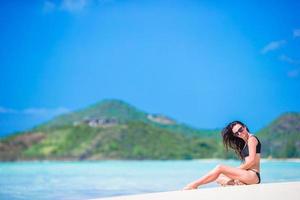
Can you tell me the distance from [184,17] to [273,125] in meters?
7.73

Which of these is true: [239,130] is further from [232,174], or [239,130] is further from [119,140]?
[119,140]

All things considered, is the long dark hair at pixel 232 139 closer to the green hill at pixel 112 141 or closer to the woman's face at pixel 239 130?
the woman's face at pixel 239 130

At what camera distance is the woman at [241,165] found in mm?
3473

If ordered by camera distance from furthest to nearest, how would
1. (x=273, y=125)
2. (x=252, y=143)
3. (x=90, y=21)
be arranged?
(x=90, y=21), (x=273, y=125), (x=252, y=143)

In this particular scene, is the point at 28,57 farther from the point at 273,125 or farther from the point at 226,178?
the point at 226,178

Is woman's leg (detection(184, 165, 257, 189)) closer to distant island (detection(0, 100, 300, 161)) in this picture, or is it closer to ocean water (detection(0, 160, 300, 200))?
ocean water (detection(0, 160, 300, 200))

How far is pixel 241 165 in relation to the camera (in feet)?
11.7

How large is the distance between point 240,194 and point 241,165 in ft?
2.10

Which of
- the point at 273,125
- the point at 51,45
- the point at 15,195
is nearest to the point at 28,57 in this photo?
the point at 51,45

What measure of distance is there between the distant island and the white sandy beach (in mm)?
24626

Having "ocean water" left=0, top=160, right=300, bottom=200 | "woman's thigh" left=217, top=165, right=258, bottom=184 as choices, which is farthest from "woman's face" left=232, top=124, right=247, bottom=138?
"ocean water" left=0, top=160, right=300, bottom=200

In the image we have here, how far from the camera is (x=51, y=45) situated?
35.8 metres

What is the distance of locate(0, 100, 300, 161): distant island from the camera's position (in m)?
30.0

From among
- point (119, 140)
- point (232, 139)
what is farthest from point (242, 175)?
point (119, 140)
